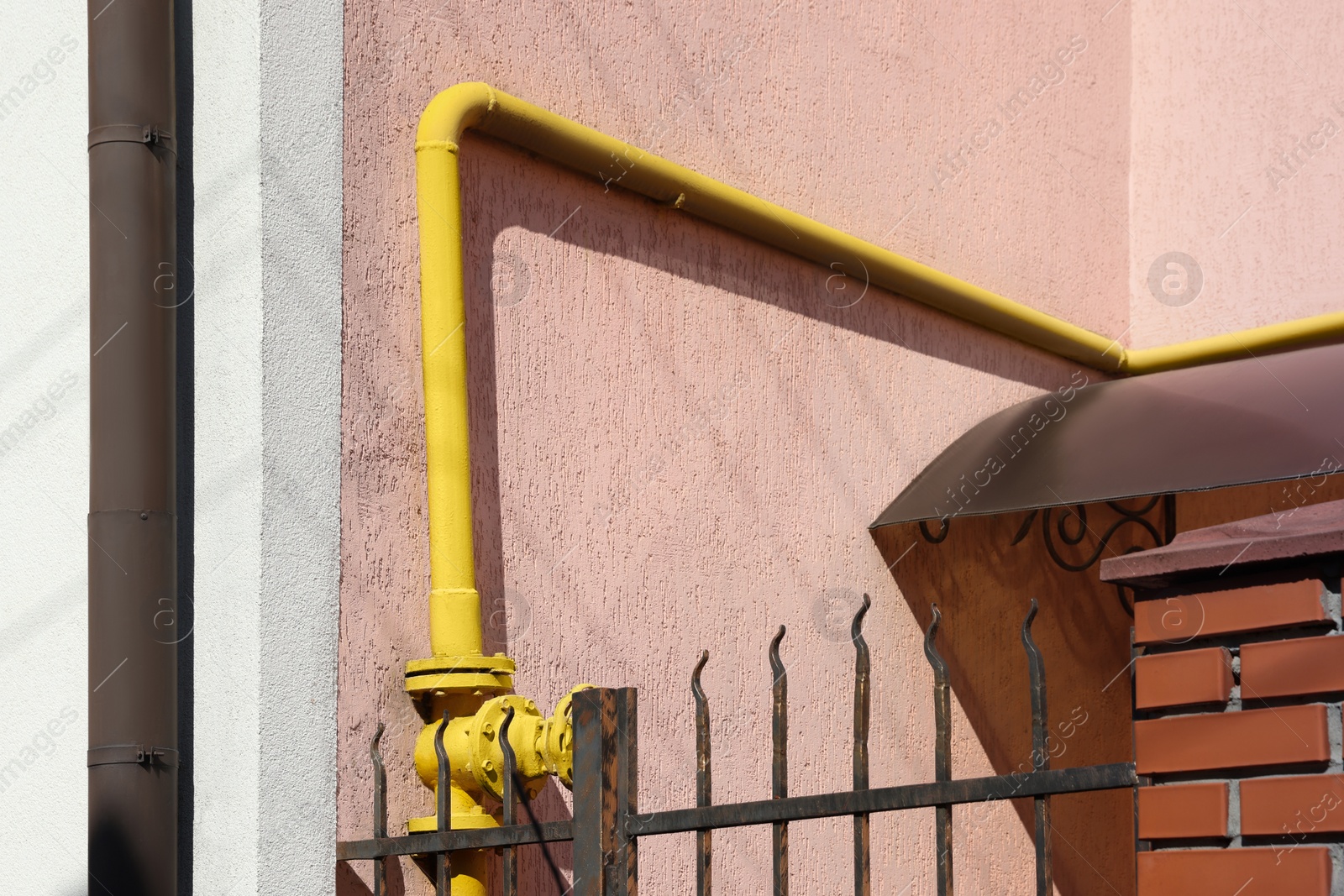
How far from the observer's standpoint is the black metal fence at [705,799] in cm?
214

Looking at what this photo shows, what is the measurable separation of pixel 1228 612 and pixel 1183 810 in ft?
1.00

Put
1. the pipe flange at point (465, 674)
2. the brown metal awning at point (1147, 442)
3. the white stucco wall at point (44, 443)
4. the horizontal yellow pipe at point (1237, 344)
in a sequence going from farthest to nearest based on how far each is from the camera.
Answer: the horizontal yellow pipe at point (1237, 344)
the brown metal awning at point (1147, 442)
the white stucco wall at point (44, 443)
the pipe flange at point (465, 674)

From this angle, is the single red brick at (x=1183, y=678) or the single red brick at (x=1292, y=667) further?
the single red brick at (x=1183, y=678)

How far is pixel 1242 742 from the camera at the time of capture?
7.34 feet

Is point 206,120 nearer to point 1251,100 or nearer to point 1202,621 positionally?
point 1202,621

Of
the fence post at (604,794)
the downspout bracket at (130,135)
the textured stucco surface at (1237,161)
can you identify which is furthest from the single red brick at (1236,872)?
the textured stucco surface at (1237,161)

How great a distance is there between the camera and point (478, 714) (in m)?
3.07

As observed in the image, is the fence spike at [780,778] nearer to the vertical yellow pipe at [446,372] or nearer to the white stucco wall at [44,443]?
the vertical yellow pipe at [446,372]

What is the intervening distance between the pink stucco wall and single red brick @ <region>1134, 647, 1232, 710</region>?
1.57 meters

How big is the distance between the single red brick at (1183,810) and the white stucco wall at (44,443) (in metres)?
2.13

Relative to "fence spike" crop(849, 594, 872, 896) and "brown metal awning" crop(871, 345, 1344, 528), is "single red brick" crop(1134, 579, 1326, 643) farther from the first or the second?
"brown metal awning" crop(871, 345, 1344, 528)

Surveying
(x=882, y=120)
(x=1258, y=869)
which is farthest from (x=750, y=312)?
(x=1258, y=869)

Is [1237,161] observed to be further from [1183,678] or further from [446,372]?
[1183,678]

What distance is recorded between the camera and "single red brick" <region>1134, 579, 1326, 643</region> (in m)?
2.25
